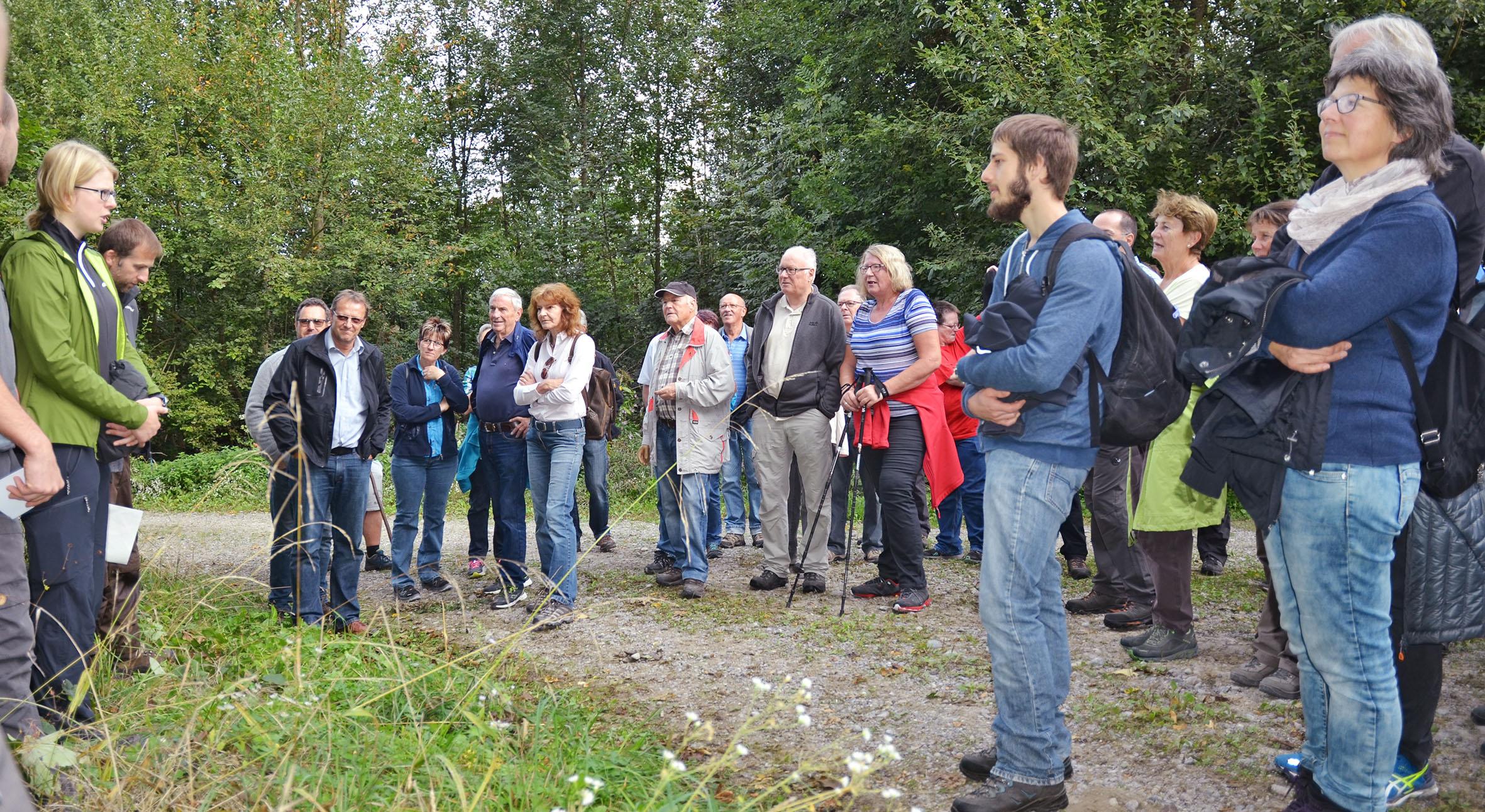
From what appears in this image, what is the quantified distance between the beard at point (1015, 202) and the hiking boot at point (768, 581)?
4.05 meters

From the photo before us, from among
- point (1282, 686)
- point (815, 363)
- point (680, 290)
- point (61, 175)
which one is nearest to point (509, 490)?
point (680, 290)

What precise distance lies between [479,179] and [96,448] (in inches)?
1059

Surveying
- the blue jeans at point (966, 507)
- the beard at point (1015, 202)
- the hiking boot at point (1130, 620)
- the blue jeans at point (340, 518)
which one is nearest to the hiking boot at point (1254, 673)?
the hiking boot at point (1130, 620)

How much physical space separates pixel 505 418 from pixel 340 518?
1.39 m

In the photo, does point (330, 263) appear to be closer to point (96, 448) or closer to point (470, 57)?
point (470, 57)

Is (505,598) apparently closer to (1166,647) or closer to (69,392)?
(69,392)

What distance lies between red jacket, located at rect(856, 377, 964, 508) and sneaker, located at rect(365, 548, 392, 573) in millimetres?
4278

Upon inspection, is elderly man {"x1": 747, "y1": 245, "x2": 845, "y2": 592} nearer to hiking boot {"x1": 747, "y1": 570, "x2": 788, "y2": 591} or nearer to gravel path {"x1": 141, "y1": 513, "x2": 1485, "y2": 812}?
hiking boot {"x1": 747, "y1": 570, "x2": 788, "y2": 591}

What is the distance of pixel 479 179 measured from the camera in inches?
1159

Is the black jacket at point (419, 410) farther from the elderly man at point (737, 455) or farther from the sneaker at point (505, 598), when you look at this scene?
the elderly man at point (737, 455)

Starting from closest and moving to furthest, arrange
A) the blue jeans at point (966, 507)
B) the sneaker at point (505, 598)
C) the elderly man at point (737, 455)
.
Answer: the sneaker at point (505, 598) < the blue jeans at point (966, 507) < the elderly man at point (737, 455)

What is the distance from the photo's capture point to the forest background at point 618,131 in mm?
13023

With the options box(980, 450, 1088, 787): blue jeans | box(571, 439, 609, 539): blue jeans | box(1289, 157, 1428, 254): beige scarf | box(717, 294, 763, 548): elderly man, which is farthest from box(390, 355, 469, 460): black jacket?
box(1289, 157, 1428, 254): beige scarf

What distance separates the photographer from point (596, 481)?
8.02m
